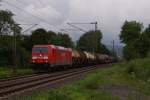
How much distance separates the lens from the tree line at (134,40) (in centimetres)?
5584

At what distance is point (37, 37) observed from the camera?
86.6 meters

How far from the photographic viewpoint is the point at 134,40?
58.6m

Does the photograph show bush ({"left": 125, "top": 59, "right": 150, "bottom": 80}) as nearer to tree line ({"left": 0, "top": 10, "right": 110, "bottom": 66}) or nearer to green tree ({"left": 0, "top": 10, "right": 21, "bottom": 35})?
tree line ({"left": 0, "top": 10, "right": 110, "bottom": 66})

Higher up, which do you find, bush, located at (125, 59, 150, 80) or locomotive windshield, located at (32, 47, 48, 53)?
locomotive windshield, located at (32, 47, 48, 53)

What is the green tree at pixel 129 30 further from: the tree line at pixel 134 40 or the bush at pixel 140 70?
the bush at pixel 140 70

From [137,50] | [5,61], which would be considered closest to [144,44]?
[137,50]

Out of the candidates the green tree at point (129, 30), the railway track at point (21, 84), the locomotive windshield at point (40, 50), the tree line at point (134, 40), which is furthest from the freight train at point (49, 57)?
the railway track at point (21, 84)

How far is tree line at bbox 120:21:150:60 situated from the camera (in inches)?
2198

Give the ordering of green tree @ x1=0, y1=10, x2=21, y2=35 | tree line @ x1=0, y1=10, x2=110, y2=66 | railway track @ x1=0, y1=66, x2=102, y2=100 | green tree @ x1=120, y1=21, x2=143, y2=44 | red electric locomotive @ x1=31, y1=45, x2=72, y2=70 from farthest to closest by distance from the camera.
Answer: green tree @ x1=0, y1=10, x2=21, y2=35 → green tree @ x1=120, y1=21, x2=143, y2=44 → tree line @ x1=0, y1=10, x2=110, y2=66 → red electric locomotive @ x1=31, y1=45, x2=72, y2=70 → railway track @ x1=0, y1=66, x2=102, y2=100

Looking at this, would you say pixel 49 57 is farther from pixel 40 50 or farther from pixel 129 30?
pixel 129 30

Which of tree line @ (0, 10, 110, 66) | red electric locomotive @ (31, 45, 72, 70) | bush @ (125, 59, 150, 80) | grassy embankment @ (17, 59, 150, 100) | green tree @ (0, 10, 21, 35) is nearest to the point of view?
grassy embankment @ (17, 59, 150, 100)

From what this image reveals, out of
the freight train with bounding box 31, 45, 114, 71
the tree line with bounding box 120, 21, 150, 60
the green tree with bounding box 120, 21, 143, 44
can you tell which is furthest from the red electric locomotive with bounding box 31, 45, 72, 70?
the green tree with bounding box 120, 21, 143, 44

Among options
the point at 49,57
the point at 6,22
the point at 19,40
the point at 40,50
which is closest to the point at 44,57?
the point at 49,57

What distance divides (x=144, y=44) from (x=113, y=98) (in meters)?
40.3
